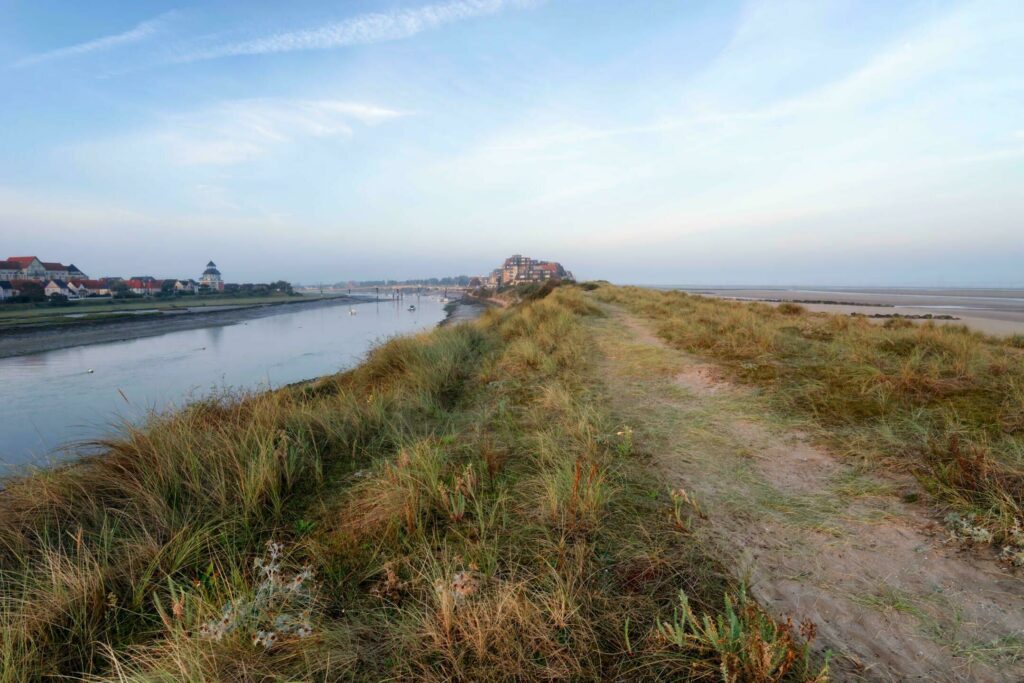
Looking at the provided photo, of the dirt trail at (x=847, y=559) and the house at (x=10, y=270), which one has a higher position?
the house at (x=10, y=270)

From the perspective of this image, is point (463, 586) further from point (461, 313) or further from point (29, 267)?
point (29, 267)

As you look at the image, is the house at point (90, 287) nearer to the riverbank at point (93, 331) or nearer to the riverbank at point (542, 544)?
the riverbank at point (93, 331)

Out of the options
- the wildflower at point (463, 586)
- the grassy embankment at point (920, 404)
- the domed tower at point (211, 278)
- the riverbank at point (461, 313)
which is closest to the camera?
the wildflower at point (463, 586)

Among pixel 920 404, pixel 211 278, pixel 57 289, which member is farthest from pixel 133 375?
pixel 211 278

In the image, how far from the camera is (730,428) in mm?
3623

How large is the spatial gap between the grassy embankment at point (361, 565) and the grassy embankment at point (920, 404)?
1.59 meters

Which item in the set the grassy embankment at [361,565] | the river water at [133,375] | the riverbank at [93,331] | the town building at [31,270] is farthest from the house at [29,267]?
the grassy embankment at [361,565]

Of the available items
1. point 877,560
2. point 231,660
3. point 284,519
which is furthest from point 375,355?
point 877,560

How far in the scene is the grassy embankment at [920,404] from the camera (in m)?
2.13

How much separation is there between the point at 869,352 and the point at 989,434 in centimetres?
315

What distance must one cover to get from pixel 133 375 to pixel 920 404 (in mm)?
19414

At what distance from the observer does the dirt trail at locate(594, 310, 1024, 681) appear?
4.53 ft

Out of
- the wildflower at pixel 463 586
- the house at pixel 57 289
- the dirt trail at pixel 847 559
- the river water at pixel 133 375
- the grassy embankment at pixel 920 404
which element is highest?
the house at pixel 57 289

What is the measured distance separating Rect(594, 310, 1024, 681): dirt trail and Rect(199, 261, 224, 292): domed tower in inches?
4377
